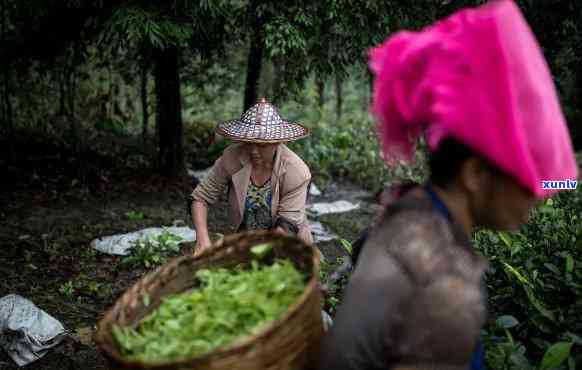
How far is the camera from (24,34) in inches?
233

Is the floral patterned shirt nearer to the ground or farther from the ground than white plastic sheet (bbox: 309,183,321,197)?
farther from the ground

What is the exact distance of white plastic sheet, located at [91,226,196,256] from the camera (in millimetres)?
5066

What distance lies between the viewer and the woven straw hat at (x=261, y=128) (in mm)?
3186

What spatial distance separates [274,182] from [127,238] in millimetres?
2406

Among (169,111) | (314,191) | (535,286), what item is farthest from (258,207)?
(314,191)

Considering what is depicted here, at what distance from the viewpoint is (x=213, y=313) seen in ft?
5.49

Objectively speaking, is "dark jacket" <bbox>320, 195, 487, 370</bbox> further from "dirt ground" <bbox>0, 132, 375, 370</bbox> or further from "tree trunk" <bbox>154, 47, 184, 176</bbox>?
"tree trunk" <bbox>154, 47, 184, 176</bbox>

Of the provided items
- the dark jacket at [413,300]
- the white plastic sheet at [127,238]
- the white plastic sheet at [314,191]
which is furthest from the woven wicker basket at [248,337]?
the white plastic sheet at [314,191]

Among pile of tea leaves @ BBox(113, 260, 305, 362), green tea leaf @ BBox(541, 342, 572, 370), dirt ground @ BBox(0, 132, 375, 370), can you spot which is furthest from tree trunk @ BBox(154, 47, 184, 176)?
green tea leaf @ BBox(541, 342, 572, 370)

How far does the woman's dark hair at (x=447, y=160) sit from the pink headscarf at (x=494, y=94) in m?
0.03

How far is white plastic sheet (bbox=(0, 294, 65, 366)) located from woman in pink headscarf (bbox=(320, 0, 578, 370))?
2.70 m

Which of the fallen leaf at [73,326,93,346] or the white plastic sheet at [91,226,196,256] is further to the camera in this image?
the white plastic sheet at [91,226,196,256]

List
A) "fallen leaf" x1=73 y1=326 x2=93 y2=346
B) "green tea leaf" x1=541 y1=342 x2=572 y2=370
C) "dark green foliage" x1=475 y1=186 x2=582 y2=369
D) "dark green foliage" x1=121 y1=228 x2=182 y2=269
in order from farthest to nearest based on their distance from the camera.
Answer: "dark green foliage" x1=121 y1=228 x2=182 y2=269 < "fallen leaf" x1=73 y1=326 x2=93 y2=346 < "dark green foliage" x1=475 y1=186 x2=582 y2=369 < "green tea leaf" x1=541 y1=342 x2=572 y2=370

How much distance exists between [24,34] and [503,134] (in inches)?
232
